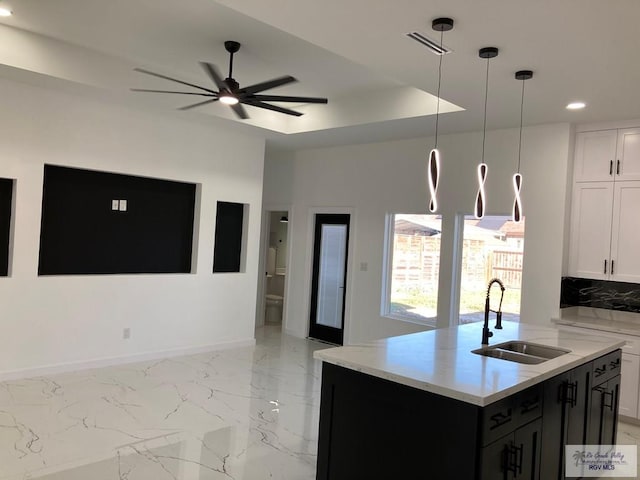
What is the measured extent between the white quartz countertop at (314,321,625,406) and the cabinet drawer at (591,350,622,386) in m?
0.06

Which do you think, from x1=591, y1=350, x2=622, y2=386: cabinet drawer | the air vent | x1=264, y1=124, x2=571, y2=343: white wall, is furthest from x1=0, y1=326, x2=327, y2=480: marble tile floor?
the air vent

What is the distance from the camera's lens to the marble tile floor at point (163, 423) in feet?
10.6

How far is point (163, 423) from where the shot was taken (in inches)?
155

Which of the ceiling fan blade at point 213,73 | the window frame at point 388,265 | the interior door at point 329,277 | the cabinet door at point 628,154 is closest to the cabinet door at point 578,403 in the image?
the cabinet door at point 628,154

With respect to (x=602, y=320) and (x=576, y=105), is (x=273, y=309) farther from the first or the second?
(x=576, y=105)

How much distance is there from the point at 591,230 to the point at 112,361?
5275mm

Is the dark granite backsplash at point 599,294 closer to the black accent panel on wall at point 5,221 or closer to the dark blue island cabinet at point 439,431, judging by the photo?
the dark blue island cabinet at point 439,431

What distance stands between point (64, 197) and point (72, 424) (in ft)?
8.13

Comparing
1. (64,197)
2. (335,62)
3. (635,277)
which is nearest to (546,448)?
(635,277)

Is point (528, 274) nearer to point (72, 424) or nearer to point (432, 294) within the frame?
point (432, 294)

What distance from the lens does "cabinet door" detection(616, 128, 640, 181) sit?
4723 millimetres

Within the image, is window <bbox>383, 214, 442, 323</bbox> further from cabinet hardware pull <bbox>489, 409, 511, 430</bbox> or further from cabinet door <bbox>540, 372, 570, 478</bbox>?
cabinet hardware pull <bbox>489, 409, 511, 430</bbox>

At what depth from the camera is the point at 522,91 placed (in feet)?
13.4

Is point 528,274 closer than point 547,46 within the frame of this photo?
No
